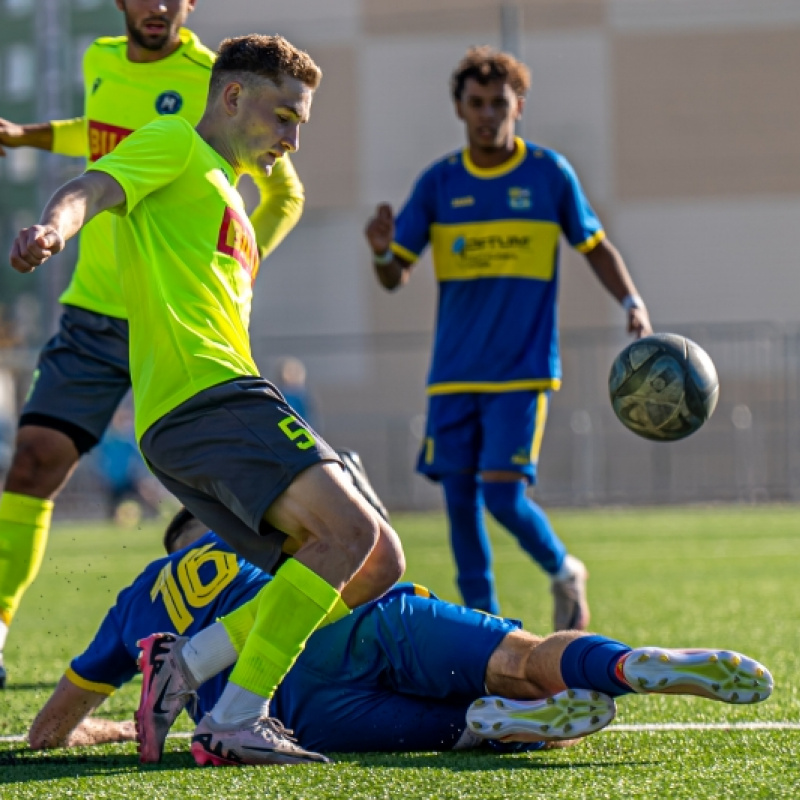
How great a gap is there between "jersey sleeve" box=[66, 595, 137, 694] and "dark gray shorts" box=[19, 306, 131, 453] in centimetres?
127

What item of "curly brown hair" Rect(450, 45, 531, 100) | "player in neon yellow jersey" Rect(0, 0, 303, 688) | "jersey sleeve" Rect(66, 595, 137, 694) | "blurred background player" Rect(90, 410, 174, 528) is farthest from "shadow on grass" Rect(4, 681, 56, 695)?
"blurred background player" Rect(90, 410, 174, 528)

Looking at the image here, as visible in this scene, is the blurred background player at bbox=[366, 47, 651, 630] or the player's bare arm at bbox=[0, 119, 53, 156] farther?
the blurred background player at bbox=[366, 47, 651, 630]

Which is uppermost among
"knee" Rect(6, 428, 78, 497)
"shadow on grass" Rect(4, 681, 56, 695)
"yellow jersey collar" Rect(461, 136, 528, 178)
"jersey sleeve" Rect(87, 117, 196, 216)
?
"yellow jersey collar" Rect(461, 136, 528, 178)

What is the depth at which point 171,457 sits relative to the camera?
3570mm

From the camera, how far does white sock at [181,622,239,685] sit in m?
3.59

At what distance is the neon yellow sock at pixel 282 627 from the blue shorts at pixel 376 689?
24cm

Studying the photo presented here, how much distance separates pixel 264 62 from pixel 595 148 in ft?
59.2

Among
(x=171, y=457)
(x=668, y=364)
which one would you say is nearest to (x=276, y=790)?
(x=171, y=457)

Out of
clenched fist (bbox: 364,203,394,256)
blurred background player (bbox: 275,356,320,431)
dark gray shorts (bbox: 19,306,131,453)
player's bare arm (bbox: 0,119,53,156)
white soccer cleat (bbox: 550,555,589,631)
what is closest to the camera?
dark gray shorts (bbox: 19,306,131,453)

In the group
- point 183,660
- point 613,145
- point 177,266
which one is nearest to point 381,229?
point 177,266

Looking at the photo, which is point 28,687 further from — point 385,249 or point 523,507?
point 385,249

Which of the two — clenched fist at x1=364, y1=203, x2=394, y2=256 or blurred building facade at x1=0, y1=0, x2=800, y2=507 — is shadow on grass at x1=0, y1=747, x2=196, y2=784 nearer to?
clenched fist at x1=364, y1=203, x2=394, y2=256

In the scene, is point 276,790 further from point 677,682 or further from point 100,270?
point 100,270

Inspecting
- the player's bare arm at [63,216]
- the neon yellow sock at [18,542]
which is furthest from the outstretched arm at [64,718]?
the player's bare arm at [63,216]
